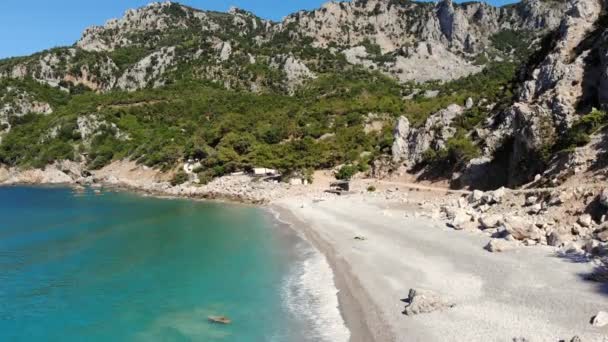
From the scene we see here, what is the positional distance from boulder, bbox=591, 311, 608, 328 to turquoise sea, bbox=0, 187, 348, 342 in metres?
6.59

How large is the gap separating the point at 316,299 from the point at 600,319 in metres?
9.42

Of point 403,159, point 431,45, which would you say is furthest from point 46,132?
point 431,45

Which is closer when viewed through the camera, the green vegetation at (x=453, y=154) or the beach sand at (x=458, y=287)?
the beach sand at (x=458, y=287)

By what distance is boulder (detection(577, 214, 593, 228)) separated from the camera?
1970 centimetres

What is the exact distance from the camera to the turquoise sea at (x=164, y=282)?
52.7ft

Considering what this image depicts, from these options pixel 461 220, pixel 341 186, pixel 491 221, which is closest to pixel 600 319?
pixel 491 221

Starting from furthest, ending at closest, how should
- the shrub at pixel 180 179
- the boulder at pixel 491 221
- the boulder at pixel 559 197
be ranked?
the shrub at pixel 180 179, the boulder at pixel 491 221, the boulder at pixel 559 197

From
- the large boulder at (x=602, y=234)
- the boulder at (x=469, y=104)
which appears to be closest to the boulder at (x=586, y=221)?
the large boulder at (x=602, y=234)

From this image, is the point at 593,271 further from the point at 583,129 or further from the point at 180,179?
the point at 180,179

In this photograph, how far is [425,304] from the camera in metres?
14.7

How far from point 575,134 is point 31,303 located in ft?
101

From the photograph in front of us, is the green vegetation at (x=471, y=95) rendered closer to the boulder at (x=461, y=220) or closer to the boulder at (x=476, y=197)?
the boulder at (x=476, y=197)

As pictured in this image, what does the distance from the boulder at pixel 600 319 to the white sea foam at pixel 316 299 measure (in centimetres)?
650

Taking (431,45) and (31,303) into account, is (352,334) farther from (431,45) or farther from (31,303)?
(431,45)
